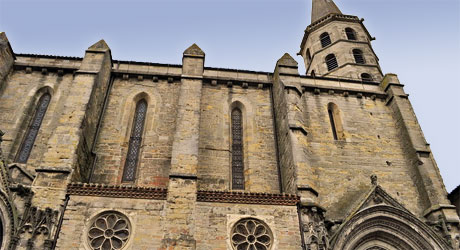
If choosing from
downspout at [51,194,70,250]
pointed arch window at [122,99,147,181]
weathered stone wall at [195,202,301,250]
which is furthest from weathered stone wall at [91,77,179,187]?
weathered stone wall at [195,202,301,250]

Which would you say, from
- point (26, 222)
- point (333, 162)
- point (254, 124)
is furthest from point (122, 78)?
point (333, 162)

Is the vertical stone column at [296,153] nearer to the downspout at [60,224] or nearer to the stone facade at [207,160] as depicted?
the stone facade at [207,160]

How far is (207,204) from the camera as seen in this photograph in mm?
9984

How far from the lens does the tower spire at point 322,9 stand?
22984 millimetres

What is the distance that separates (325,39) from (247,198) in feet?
46.3

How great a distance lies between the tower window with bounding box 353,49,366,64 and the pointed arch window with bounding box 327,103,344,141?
596cm

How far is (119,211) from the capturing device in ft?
31.6

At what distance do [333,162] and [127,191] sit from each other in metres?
6.82

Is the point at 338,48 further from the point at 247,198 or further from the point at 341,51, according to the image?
the point at 247,198

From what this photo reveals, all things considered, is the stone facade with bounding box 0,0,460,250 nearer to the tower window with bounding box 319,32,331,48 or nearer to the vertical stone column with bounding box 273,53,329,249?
the vertical stone column with bounding box 273,53,329,249

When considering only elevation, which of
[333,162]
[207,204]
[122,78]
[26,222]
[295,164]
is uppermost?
[122,78]

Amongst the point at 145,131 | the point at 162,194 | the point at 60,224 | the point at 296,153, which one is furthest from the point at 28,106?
the point at 296,153

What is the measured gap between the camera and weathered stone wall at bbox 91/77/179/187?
1177 cm

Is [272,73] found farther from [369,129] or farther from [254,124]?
[369,129]
